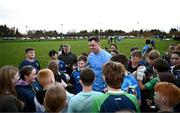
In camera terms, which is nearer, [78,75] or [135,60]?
[135,60]

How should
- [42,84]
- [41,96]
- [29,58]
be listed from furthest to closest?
[29,58], [42,84], [41,96]

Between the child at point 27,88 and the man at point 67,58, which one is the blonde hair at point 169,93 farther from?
the man at point 67,58

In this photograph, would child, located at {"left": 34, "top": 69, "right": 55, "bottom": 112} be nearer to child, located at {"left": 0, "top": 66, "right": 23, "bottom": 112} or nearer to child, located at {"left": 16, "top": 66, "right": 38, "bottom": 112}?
child, located at {"left": 16, "top": 66, "right": 38, "bottom": 112}

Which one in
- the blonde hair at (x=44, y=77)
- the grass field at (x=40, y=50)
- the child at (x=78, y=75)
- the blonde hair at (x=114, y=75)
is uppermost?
the blonde hair at (x=114, y=75)

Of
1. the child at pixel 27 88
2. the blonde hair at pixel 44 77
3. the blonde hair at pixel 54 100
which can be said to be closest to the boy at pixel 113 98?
the blonde hair at pixel 54 100

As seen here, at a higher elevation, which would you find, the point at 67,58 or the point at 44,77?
the point at 44,77

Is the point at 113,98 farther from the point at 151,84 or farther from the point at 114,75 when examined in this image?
the point at 151,84

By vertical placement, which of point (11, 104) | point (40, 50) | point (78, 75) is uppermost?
point (11, 104)

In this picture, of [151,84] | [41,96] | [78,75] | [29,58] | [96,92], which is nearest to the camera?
[96,92]

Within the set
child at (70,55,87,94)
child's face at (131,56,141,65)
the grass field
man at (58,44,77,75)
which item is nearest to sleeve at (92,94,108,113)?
child's face at (131,56,141,65)

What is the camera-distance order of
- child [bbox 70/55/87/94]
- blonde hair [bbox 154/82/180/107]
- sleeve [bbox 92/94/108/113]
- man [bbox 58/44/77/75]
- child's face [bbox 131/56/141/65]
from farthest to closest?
man [bbox 58/44/77/75] < child [bbox 70/55/87/94] < child's face [bbox 131/56/141/65] < sleeve [bbox 92/94/108/113] < blonde hair [bbox 154/82/180/107]

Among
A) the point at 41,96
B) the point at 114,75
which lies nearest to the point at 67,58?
the point at 41,96

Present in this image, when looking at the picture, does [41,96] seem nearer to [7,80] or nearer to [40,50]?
[7,80]

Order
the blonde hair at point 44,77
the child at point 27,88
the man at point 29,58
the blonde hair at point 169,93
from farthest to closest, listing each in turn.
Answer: the man at point 29,58 → the child at point 27,88 → the blonde hair at point 44,77 → the blonde hair at point 169,93
